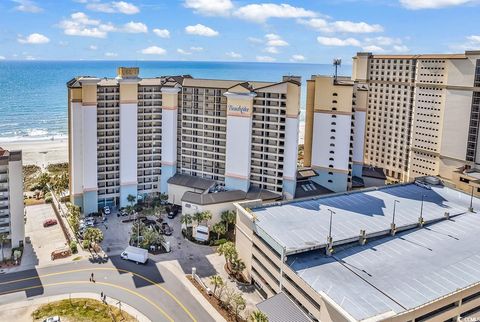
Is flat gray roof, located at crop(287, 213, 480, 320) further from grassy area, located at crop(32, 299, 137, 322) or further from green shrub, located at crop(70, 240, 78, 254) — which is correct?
green shrub, located at crop(70, 240, 78, 254)

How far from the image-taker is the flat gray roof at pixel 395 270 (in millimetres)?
39594

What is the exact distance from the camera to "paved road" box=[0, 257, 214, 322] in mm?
48812

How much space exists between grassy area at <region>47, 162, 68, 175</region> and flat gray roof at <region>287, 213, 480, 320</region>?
85131 mm

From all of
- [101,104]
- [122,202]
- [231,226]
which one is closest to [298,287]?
[231,226]

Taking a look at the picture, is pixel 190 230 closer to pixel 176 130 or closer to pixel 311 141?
pixel 176 130

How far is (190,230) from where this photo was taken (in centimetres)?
6944

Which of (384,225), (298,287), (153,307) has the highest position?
(384,225)

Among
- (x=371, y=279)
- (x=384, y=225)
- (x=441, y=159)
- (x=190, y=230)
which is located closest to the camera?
(x=371, y=279)

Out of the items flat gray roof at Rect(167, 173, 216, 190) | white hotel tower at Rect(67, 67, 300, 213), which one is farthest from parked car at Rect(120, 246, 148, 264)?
flat gray roof at Rect(167, 173, 216, 190)

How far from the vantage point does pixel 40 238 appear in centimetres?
6600

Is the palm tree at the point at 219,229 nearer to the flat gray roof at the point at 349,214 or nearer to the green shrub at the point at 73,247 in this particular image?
the flat gray roof at the point at 349,214

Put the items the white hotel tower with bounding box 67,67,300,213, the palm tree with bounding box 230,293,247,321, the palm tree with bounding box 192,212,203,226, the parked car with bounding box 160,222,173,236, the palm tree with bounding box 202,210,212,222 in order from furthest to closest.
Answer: the white hotel tower with bounding box 67,67,300,213 → the parked car with bounding box 160,222,173,236 → the palm tree with bounding box 202,210,212,222 → the palm tree with bounding box 192,212,203,226 → the palm tree with bounding box 230,293,247,321

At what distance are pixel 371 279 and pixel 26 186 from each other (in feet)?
267

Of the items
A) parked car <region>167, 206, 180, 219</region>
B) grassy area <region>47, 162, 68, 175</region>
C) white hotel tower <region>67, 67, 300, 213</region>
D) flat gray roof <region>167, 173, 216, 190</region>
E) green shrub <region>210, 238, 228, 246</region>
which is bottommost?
green shrub <region>210, 238, 228, 246</region>
